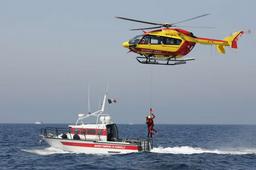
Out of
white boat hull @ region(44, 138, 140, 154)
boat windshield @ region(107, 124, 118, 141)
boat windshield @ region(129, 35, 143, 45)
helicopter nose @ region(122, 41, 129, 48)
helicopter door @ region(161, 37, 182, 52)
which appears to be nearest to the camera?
helicopter door @ region(161, 37, 182, 52)

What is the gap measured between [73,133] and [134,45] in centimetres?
898

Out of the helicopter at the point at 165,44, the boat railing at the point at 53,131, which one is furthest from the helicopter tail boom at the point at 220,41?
the boat railing at the point at 53,131

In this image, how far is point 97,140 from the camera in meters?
38.0

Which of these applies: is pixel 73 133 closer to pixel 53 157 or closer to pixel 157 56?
pixel 53 157

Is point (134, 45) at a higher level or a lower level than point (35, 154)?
higher

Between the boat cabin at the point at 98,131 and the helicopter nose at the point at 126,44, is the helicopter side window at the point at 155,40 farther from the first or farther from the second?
the boat cabin at the point at 98,131

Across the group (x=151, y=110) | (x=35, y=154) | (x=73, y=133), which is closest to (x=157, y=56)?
(x=151, y=110)

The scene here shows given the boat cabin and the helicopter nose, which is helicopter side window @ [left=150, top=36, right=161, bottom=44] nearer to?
the helicopter nose

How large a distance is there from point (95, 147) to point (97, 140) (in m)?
0.75

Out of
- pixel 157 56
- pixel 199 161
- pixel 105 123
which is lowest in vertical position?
pixel 199 161

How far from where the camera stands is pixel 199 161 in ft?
111

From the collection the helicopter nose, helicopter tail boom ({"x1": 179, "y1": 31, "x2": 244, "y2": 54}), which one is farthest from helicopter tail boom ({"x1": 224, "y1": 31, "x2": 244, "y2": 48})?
the helicopter nose

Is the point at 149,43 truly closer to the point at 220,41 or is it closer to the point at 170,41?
the point at 170,41

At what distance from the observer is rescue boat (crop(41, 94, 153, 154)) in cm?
3706
